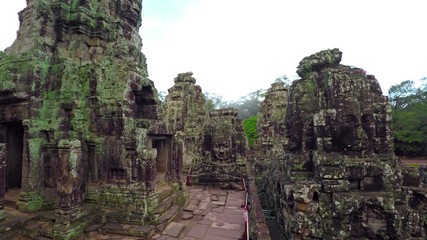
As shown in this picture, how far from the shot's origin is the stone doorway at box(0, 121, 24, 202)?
630cm

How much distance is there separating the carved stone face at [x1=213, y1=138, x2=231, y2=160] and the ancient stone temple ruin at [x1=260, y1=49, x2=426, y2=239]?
436 centimetres

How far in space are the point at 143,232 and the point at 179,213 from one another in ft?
5.51

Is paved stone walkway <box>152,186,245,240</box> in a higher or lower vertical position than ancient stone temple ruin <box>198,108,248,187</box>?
lower

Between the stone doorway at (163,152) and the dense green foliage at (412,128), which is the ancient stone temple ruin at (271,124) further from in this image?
the dense green foliage at (412,128)

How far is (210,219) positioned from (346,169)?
11.8ft

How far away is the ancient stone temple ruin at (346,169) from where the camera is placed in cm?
418

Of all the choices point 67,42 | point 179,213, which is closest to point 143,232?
point 179,213

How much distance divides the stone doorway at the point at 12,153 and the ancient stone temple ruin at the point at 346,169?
743 centimetres

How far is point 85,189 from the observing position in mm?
5715

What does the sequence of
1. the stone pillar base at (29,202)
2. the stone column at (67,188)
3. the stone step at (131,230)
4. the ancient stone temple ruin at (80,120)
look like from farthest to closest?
the ancient stone temple ruin at (80,120) < the stone pillar base at (29,202) < the stone step at (131,230) < the stone column at (67,188)

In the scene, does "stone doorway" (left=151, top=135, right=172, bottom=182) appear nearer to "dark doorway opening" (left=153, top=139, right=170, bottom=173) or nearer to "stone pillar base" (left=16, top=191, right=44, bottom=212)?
"dark doorway opening" (left=153, top=139, right=170, bottom=173)

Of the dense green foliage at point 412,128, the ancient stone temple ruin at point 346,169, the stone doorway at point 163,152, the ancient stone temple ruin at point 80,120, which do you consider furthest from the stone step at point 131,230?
the dense green foliage at point 412,128

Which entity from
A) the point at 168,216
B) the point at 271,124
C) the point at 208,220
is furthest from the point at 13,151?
the point at 271,124

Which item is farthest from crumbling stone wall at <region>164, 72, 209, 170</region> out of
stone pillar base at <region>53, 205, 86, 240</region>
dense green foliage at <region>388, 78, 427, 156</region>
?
dense green foliage at <region>388, 78, 427, 156</region>
